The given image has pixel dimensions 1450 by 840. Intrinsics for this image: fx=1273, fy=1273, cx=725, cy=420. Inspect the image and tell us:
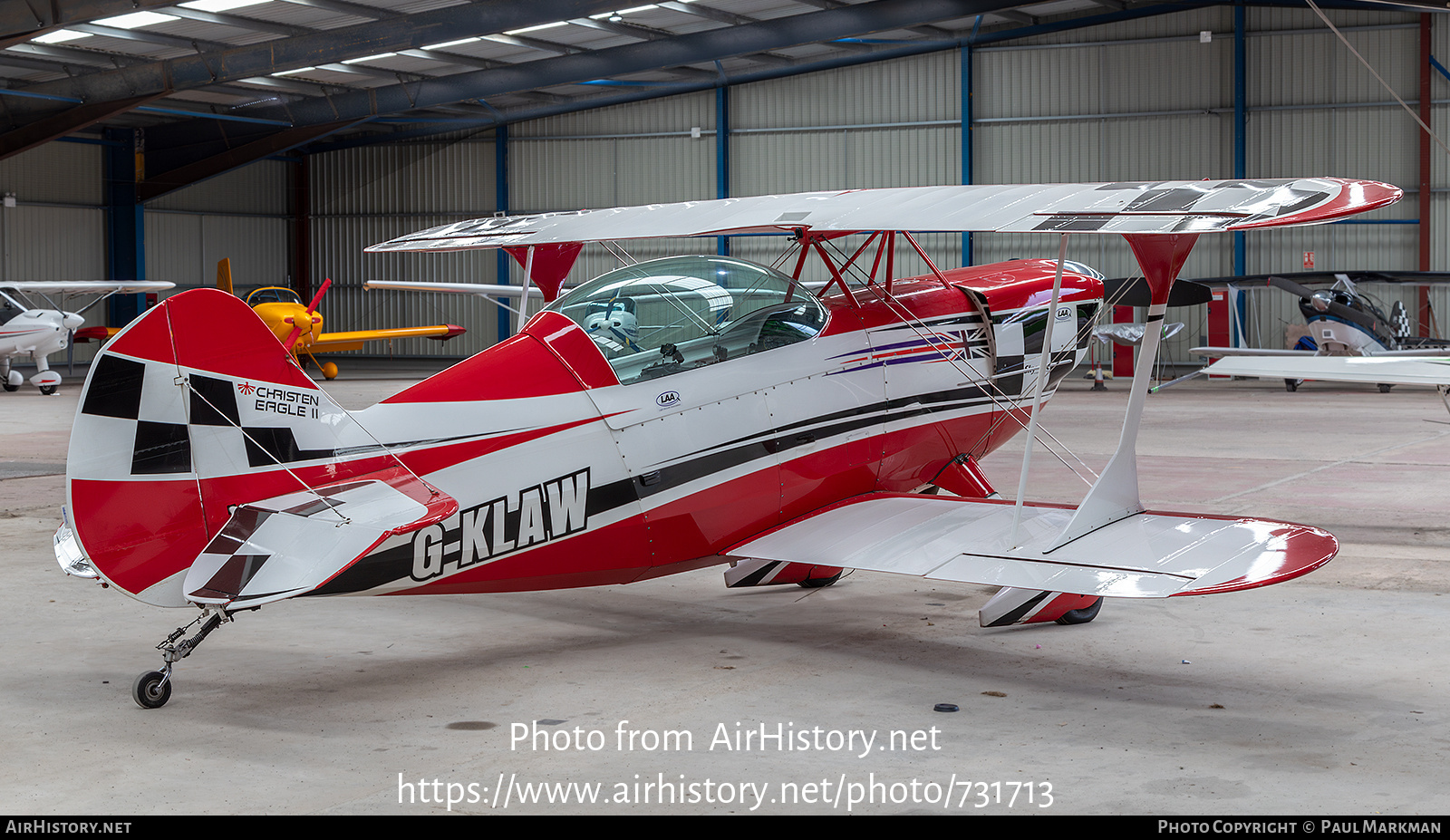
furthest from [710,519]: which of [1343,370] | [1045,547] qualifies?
[1343,370]

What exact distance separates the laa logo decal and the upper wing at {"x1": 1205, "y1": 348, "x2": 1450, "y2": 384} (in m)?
3.44

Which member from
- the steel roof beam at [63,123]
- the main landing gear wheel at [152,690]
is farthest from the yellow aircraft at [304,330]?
the main landing gear wheel at [152,690]

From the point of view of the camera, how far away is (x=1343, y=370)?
6785 mm

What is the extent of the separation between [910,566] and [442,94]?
85.4 feet

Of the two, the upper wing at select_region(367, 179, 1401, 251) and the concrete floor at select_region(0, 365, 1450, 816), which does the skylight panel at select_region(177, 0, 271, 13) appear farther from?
the upper wing at select_region(367, 179, 1401, 251)

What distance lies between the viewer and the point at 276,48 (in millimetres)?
22562

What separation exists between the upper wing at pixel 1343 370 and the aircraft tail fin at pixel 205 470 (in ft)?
14.5

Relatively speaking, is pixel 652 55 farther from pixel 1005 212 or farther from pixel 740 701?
pixel 740 701

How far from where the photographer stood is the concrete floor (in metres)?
4.19

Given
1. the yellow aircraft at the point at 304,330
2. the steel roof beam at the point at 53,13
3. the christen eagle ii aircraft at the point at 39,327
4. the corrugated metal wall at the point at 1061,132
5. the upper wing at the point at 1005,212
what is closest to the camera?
the upper wing at the point at 1005,212

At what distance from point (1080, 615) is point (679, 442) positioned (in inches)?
93.5

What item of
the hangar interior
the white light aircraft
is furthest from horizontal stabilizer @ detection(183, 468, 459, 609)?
the white light aircraft

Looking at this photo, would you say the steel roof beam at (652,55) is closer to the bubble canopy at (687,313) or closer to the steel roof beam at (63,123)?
the steel roof beam at (63,123)

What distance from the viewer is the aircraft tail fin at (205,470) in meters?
4.50
